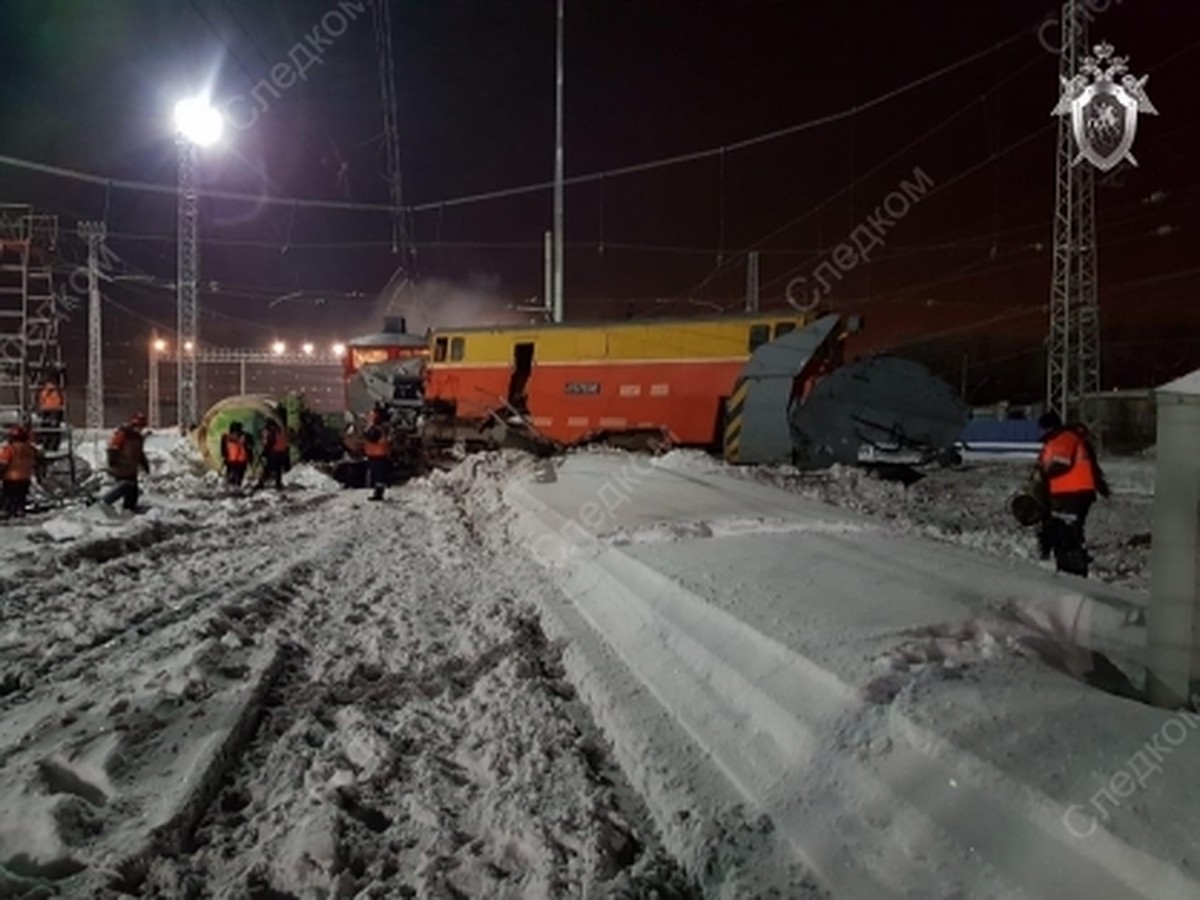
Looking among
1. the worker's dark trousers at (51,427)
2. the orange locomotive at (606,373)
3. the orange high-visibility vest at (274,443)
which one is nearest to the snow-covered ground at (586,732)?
the orange high-visibility vest at (274,443)

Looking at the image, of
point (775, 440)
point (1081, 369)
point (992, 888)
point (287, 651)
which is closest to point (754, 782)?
point (992, 888)

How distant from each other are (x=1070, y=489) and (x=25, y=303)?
1832cm

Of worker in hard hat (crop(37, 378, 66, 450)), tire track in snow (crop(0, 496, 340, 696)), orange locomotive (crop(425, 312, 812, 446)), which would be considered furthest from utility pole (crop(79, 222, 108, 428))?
tire track in snow (crop(0, 496, 340, 696))

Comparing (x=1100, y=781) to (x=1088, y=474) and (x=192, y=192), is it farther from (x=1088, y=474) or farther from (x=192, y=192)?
(x=192, y=192)

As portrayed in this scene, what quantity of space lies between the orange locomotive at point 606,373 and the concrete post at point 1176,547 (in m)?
14.3

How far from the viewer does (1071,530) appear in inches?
305

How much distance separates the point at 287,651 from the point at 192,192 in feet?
74.5

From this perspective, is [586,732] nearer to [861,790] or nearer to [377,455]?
[861,790]

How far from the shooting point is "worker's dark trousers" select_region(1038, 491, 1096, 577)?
7.71m

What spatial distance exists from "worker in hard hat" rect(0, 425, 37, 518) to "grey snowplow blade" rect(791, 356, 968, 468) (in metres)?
12.6

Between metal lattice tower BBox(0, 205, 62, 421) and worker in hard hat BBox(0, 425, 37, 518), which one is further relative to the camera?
metal lattice tower BBox(0, 205, 62, 421)

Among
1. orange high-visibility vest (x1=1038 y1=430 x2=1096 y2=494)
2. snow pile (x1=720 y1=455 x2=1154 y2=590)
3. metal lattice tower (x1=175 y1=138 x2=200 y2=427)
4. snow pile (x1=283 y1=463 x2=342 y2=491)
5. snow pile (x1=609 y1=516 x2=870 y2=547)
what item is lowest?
snow pile (x1=283 y1=463 x2=342 y2=491)

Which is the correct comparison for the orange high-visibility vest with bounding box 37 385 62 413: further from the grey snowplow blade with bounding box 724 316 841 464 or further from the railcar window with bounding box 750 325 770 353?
the railcar window with bounding box 750 325 770 353

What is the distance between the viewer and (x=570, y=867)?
2914 millimetres
